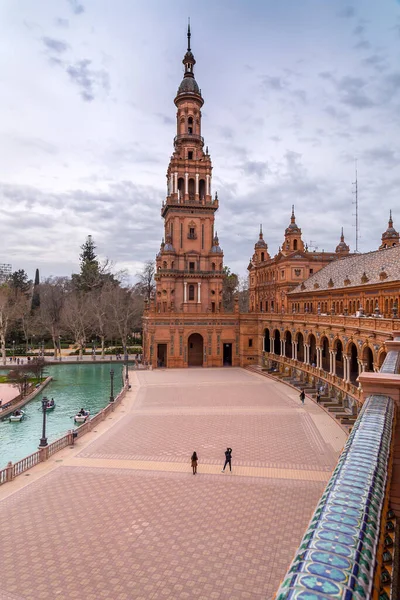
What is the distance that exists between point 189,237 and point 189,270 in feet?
14.7

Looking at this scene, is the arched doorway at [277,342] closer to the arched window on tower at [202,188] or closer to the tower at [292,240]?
the tower at [292,240]

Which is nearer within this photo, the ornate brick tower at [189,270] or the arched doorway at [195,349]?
the ornate brick tower at [189,270]

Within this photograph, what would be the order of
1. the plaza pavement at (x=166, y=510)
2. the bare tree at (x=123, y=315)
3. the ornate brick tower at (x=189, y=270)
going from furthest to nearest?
the bare tree at (x=123, y=315) < the ornate brick tower at (x=189, y=270) < the plaza pavement at (x=166, y=510)

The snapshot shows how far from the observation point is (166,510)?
1430 cm

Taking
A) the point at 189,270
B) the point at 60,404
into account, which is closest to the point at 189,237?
the point at 189,270

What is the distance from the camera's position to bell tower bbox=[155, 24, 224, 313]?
5391cm

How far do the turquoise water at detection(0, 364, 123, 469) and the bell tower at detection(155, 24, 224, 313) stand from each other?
41.1 feet

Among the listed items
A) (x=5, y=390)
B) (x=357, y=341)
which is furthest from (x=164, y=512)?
(x=5, y=390)

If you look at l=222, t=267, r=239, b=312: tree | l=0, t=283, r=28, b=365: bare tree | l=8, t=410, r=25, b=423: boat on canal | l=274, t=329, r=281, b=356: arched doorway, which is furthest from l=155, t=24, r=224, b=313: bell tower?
l=222, t=267, r=239, b=312: tree

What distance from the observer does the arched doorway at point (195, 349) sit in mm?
53531

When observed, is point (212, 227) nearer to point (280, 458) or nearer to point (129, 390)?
point (129, 390)

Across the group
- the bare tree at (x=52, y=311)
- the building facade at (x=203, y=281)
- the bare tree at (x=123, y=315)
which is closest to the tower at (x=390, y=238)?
the building facade at (x=203, y=281)

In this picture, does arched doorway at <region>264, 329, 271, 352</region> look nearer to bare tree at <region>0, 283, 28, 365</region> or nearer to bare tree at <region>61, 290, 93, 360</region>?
bare tree at <region>61, 290, 93, 360</region>

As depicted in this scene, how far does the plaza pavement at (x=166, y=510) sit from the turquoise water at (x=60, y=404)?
4.67m
